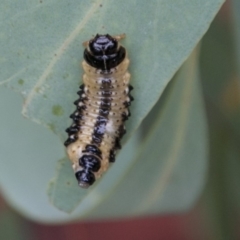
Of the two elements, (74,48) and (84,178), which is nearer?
(74,48)

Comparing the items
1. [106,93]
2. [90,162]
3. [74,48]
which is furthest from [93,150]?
[74,48]

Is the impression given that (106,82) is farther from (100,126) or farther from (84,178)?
(84,178)

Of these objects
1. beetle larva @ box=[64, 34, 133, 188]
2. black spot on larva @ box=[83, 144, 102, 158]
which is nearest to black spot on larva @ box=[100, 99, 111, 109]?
beetle larva @ box=[64, 34, 133, 188]

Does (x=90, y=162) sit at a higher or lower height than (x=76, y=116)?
lower

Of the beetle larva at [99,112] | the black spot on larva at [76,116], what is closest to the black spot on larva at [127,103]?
the beetle larva at [99,112]

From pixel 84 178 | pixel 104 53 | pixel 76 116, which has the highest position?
pixel 104 53

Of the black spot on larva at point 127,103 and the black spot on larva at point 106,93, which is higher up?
the black spot on larva at point 127,103

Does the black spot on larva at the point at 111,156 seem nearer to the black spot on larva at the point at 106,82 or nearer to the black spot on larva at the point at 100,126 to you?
the black spot on larva at the point at 100,126
